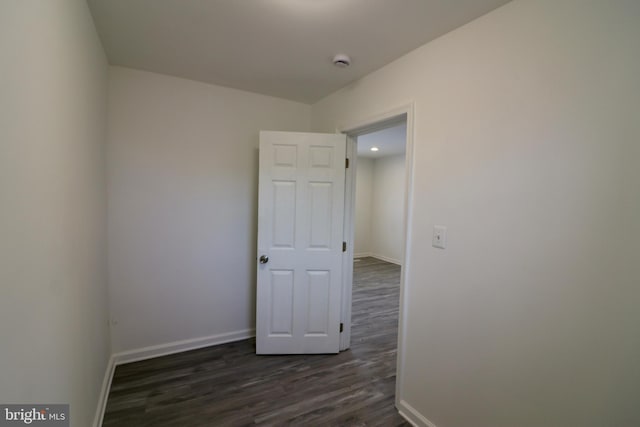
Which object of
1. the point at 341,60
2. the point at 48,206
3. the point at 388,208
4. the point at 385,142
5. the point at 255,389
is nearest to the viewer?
the point at 48,206

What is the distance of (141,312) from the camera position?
2469 mm

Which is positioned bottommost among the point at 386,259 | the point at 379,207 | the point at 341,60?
the point at 386,259

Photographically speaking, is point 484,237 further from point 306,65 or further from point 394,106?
point 306,65

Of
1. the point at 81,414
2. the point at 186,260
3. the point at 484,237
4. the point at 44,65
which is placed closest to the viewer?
the point at 44,65

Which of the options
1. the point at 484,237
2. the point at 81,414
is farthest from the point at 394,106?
the point at 81,414

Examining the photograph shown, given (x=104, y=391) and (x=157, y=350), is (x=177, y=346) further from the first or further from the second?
(x=104, y=391)

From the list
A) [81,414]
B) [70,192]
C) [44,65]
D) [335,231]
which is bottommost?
[81,414]

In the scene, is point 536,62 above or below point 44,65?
above

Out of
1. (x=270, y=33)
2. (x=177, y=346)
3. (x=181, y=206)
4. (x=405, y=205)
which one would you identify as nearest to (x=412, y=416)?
(x=405, y=205)

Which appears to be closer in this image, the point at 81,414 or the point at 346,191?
the point at 81,414

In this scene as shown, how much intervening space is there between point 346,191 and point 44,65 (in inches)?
83.0

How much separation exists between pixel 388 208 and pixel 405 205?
16.1 ft

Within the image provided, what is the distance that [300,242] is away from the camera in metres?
2.61

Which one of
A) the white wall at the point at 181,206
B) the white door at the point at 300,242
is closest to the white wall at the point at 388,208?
the white door at the point at 300,242
